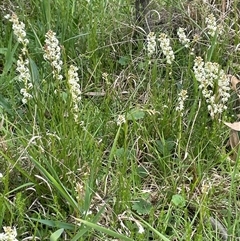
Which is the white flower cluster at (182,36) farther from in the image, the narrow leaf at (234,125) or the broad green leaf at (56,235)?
the broad green leaf at (56,235)

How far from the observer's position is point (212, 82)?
2.06m

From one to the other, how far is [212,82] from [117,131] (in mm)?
373

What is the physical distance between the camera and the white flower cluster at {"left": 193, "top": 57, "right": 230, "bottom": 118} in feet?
6.58

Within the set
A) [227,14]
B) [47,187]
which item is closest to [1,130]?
[47,187]

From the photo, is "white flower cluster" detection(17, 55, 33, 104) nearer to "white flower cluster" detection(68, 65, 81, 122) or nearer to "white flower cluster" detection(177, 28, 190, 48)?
"white flower cluster" detection(68, 65, 81, 122)

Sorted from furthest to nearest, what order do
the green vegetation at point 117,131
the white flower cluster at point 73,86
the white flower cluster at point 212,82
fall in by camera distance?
the white flower cluster at point 212,82
the white flower cluster at point 73,86
the green vegetation at point 117,131

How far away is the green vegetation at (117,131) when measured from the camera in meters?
1.75

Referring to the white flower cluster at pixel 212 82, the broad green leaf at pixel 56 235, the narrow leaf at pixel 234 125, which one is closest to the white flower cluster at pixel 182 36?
the white flower cluster at pixel 212 82

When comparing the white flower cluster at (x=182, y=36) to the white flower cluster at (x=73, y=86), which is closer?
the white flower cluster at (x=73, y=86)

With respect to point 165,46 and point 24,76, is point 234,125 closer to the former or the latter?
point 165,46

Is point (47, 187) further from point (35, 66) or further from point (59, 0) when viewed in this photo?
point (59, 0)

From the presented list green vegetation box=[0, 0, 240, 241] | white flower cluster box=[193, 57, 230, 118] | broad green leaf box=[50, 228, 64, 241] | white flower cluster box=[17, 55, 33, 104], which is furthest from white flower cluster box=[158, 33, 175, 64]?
broad green leaf box=[50, 228, 64, 241]

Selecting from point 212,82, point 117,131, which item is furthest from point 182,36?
point 117,131

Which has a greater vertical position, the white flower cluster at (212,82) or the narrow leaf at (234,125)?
the white flower cluster at (212,82)
